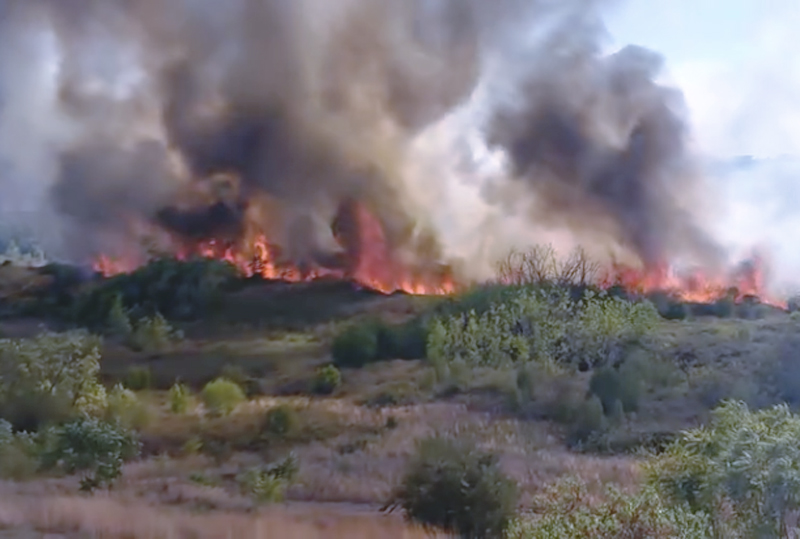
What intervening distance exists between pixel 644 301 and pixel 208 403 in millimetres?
10328

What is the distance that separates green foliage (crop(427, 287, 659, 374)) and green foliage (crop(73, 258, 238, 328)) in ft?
15.2

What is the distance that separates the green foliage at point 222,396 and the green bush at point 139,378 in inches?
41.0

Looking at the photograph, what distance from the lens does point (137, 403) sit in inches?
608

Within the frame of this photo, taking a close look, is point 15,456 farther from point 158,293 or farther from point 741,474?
point 741,474

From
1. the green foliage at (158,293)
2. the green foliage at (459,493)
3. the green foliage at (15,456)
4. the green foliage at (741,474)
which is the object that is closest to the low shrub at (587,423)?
the green foliage at (459,493)

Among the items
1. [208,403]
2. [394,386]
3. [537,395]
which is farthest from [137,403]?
[537,395]

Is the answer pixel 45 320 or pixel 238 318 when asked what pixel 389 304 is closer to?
pixel 238 318

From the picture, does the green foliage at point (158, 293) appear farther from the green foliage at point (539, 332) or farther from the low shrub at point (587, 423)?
the low shrub at point (587, 423)

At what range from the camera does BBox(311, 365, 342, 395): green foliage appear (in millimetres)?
16016

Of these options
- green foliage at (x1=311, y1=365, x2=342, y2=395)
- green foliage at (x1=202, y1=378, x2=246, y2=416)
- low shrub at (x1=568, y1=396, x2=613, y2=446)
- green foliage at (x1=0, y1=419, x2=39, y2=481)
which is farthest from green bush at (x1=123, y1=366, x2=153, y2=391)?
low shrub at (x1=568, y1=396, x2=613, y2=446)

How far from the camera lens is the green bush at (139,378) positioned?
623 inches

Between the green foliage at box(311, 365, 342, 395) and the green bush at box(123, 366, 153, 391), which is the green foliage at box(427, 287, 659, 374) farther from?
the green bush at box(123, 366, 153, 391)

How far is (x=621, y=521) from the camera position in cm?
950

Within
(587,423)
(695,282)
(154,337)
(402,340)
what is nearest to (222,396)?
(154,337)
